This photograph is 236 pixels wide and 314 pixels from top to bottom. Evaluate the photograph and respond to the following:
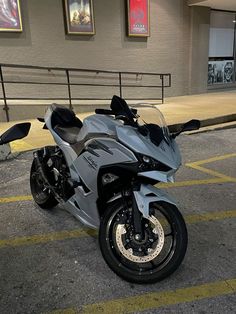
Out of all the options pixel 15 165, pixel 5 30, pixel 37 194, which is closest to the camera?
pixel 37 194

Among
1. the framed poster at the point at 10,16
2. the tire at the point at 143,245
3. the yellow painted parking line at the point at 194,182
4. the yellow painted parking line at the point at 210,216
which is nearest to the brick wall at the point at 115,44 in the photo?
the framed poster at the point at 10,16

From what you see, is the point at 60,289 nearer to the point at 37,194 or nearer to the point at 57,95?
the point at 37,194

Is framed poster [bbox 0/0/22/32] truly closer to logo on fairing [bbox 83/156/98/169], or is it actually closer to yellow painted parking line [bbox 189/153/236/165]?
yellow painted parking line [bbox 189/153/236/165]

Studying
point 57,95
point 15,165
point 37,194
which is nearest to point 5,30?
point 57,95

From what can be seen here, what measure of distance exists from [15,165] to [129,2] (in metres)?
8.08

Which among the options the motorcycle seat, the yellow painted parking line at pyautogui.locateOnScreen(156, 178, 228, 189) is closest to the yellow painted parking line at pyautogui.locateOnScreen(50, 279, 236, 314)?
the motorcycle seat

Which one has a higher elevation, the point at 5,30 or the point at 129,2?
the point at 129,2

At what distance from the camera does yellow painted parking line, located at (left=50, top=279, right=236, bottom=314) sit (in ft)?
6.81

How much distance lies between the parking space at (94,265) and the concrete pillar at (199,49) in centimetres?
1023

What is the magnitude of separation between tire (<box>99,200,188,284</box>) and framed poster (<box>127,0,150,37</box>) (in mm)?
9959

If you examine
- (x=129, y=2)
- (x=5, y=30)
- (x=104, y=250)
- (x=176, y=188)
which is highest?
(x=129, y=2)

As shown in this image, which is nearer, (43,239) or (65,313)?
(65,313)

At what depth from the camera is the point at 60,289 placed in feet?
7.47

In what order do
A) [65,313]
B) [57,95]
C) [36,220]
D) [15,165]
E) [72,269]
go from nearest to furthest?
[65,313]
[72,269]
[36,220]
[15,165]
[57,95]
